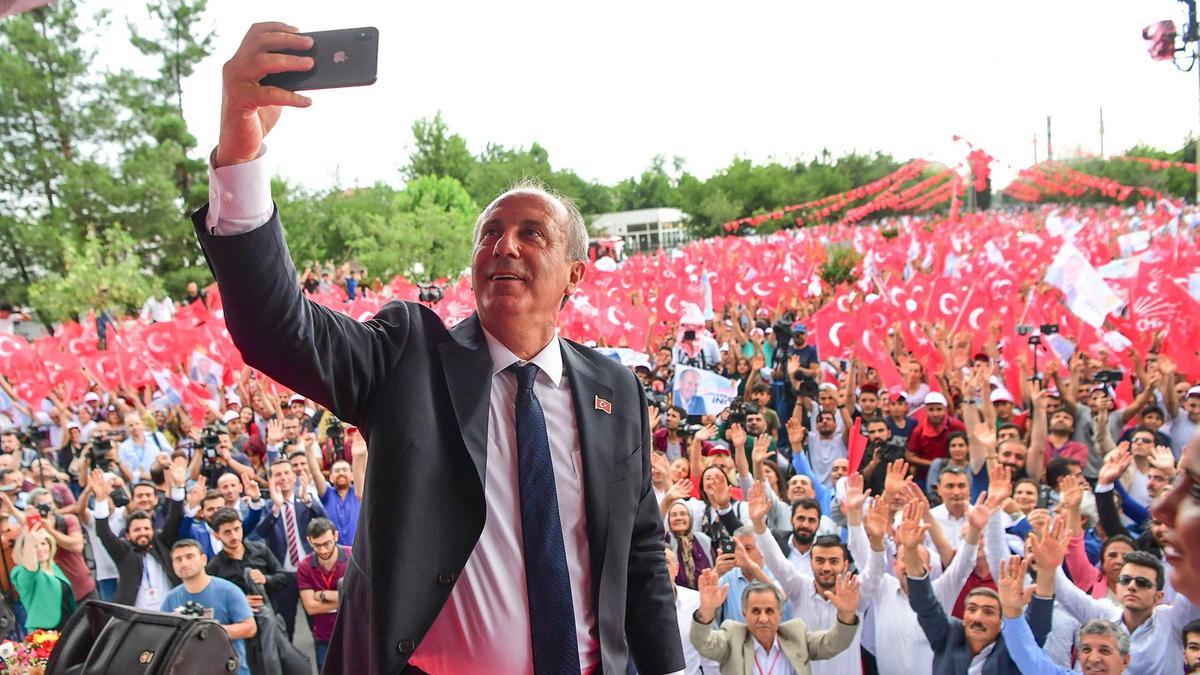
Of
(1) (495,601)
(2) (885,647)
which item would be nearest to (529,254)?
(1) (495,601)

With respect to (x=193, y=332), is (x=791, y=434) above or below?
below

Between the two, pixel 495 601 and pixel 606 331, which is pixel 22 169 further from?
pixel 495 601

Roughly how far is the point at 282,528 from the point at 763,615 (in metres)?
3.30

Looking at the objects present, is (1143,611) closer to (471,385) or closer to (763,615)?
(763,615)

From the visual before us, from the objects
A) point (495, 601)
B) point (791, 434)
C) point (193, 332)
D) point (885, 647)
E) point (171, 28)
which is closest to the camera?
point (495, 601)

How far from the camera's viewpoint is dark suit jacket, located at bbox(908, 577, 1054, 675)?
3.85 meters

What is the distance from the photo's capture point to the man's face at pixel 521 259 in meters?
1.69

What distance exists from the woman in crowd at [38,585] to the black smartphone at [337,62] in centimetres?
515

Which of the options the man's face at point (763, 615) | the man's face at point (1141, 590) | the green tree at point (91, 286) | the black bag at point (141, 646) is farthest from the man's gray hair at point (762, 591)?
the green tree at point (91, 286)

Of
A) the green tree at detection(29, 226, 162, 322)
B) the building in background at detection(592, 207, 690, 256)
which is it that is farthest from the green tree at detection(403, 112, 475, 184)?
the green tree at detection(29, 226, 162, 322)

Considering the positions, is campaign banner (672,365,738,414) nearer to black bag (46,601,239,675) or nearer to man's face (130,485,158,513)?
man's face (130,485,158,513)

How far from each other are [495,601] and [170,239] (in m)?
26.0

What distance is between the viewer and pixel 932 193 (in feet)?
137

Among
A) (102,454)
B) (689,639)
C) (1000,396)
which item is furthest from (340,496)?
(1000,396)
